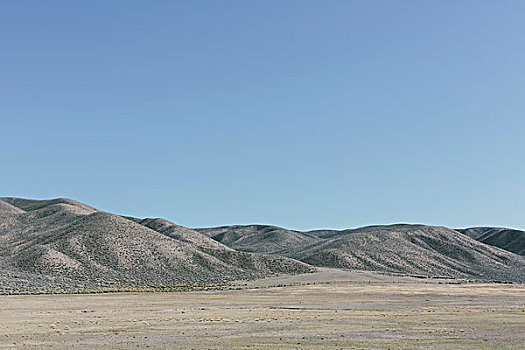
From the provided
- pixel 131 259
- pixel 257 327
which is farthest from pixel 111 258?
pixel 257 327

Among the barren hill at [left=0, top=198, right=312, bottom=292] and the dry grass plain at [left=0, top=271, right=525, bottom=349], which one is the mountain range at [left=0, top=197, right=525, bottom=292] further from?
the dry grass plain at [left=0, top=271, right=525, bottom=349]

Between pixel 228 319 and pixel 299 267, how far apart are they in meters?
108

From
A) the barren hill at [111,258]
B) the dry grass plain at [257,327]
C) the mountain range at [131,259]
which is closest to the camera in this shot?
the dry grass plain at [257,327]

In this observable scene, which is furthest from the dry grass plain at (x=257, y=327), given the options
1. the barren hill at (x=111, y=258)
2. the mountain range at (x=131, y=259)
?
the barren hill at (x=111, y=258)

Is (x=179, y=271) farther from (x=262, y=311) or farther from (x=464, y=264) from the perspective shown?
(x=464, y=264)

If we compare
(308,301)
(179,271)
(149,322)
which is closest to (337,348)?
(149,322)

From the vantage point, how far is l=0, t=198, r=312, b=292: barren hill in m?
→ 119

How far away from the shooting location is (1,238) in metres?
158

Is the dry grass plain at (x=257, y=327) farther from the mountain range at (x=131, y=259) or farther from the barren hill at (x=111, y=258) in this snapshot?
the barren hill at (x=111, y=258)

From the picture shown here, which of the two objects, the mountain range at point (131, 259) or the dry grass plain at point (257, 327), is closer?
the dry grass plain at point (257, 327)

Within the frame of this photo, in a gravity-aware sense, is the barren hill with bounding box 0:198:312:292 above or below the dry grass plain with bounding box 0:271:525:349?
above

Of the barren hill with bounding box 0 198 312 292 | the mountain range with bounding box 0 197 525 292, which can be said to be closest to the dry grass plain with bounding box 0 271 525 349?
the mountain range with bounding box 0 197 525 292

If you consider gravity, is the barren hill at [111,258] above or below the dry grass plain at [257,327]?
above

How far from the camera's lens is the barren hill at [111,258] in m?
119
